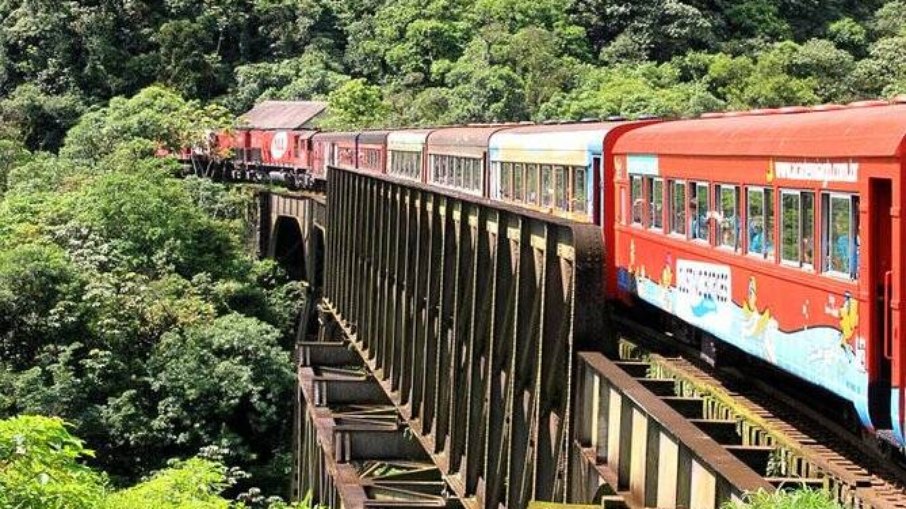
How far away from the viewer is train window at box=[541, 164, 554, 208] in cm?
1930

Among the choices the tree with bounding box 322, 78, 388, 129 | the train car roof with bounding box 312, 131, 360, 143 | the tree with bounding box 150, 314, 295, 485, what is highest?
the tree with bounding box 322, 78, 388, 129

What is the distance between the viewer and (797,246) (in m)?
11.2

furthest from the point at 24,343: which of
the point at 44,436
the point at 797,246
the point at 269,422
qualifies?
the point at 797,246

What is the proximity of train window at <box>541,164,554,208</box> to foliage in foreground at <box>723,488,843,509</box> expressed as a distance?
1205 centimetres

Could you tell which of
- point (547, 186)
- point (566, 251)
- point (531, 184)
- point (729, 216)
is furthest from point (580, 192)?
point (566, 251)

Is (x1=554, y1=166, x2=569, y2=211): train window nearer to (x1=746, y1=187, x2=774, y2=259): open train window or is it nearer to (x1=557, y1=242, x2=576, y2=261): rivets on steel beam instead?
(x1=557, y1=242, x2=576, y2=261): rivets on steel beam

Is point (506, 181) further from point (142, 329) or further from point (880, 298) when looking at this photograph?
point (142, 329)

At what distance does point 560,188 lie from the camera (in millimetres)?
18906

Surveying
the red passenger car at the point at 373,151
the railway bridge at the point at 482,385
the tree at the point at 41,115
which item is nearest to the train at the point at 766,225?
the railway bridge at the point at 482,385

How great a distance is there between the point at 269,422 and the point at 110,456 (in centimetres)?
388

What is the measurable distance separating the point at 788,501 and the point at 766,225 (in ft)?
17.6

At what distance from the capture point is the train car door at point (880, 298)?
9.41 meters

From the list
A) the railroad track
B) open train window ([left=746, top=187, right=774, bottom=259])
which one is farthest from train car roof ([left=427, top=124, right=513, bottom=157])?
open train window ([left=746, top=187, right=774, bottom=259])

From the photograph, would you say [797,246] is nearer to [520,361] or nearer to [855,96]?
[520,361]
